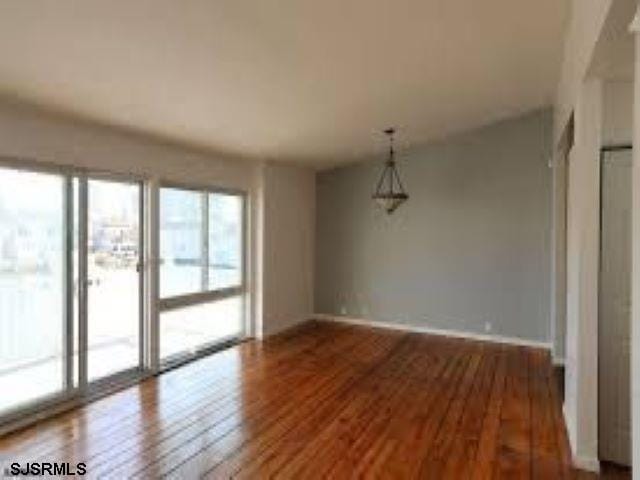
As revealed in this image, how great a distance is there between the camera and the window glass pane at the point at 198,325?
5547 mm

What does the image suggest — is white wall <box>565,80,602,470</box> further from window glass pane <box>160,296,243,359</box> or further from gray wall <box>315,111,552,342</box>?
window glass pane <box>160,296,243,359</box>

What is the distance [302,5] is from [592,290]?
2.57 m

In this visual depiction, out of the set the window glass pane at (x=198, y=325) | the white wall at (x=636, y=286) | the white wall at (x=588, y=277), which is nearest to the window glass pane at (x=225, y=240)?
the window glass pane at (x=198, y=325)

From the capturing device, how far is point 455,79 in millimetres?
4578

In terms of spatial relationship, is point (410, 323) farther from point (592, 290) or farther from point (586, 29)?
point (586, 29)

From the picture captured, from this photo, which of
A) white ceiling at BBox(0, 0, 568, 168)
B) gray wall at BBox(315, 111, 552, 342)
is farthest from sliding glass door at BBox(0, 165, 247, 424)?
gray wall at BBox(315, 111, 552, 342)

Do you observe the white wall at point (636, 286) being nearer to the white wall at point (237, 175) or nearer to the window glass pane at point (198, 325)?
the white wall at point (237, 175)

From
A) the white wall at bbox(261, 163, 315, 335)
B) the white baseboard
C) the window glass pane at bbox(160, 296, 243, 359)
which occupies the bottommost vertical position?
the white baseboard

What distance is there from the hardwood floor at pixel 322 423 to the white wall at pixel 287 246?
4.59 ft

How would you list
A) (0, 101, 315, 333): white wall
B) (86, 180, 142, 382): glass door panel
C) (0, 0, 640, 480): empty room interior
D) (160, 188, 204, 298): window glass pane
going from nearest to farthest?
(0, 0, 640, 480): empty room interior, (0, 101, 315, 333): white wall, (86, 180, 142, 382): glass door panel, (160, 188, 204, 298): window glass pane

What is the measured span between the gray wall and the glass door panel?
373 cm

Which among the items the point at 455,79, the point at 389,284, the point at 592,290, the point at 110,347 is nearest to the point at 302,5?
the point at 455,79

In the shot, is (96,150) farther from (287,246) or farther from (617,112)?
(617,112)

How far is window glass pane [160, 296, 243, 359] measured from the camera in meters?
5.55
